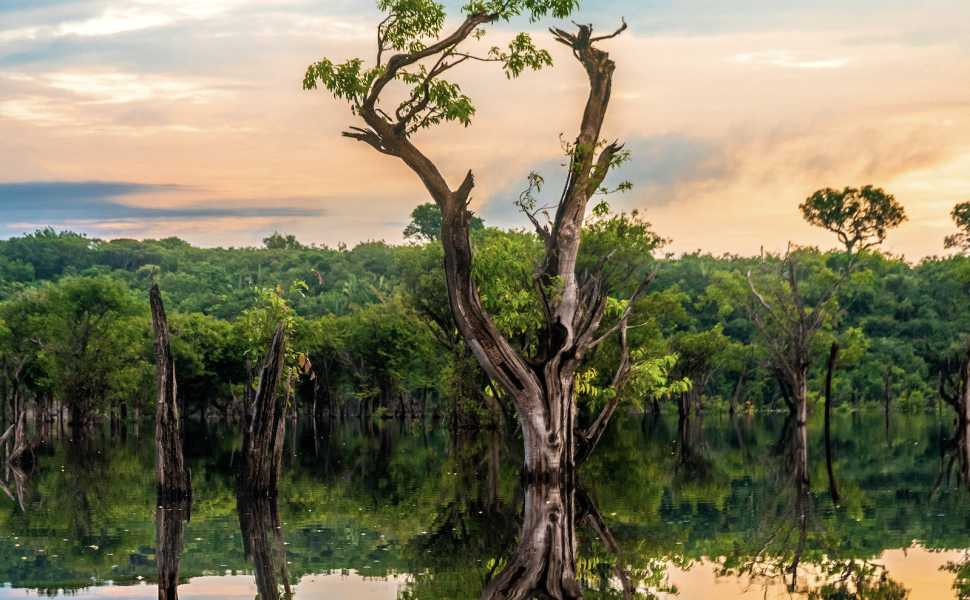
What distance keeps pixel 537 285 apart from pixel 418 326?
Answer: 48.2m

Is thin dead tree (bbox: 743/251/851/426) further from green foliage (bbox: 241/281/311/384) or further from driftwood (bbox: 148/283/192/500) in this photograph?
driftwood (bbox: 148/283/192/500)

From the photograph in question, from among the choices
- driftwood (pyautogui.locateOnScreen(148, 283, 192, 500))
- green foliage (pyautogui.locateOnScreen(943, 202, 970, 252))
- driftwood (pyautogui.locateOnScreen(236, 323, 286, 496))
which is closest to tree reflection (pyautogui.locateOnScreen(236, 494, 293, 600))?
driftwood (pyautogui.locateOnScreen(236, 323, 286, 496))

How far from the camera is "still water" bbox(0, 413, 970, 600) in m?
11.5

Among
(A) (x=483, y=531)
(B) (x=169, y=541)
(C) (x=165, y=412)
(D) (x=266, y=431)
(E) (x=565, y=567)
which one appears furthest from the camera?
(D) (x=266, y=431)

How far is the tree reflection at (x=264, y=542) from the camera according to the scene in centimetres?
1137

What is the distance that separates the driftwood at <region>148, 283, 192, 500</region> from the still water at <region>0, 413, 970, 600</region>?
27.5 inches

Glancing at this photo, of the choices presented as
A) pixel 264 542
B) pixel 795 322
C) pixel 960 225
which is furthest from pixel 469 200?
pixel 960 225

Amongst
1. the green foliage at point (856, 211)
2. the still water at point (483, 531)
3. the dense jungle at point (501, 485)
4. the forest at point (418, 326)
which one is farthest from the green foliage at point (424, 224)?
the still water at point (483, 531)

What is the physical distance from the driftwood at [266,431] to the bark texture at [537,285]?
3.57 metres

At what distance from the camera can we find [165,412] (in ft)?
60.6

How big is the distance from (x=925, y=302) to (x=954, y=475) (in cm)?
7682

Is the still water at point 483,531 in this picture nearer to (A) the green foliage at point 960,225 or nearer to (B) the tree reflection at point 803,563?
(B) the tree reflection at point 803,563

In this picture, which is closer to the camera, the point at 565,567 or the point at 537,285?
the point at 565,567

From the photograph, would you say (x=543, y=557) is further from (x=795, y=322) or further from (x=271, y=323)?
(x=795, y=322)
